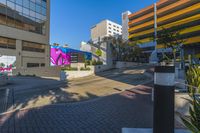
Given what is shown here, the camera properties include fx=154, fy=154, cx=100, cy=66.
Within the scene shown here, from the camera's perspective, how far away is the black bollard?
8.69 feet

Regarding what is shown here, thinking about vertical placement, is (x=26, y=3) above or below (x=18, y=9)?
above

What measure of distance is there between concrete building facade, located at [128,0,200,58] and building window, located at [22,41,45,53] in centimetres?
2401

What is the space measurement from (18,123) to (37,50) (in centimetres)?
3185

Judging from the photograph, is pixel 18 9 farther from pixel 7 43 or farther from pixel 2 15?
pixel 7 43

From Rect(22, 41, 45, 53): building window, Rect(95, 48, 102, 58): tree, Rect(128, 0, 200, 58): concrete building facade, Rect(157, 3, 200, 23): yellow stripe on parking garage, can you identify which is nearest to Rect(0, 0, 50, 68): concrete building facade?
Rect(22, 41, 45, 53): building window

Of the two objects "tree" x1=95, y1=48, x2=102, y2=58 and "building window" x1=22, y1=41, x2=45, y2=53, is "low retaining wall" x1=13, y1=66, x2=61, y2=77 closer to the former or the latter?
"building window" x1=22, y1=41, x2=45, y2=53

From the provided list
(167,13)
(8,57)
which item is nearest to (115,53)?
(8,57)

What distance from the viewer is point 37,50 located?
33781 millimetres

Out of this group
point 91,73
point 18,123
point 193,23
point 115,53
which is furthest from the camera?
point 193,23

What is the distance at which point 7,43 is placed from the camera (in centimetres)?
2761

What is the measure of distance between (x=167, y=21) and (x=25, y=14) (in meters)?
41.0

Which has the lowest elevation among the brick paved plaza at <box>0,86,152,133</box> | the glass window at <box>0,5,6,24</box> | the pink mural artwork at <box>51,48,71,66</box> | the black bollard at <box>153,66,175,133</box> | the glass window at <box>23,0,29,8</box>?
the brick paved plaza at <box>0,86,152,133</box>

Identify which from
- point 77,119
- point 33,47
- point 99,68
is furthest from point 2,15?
point 77,119

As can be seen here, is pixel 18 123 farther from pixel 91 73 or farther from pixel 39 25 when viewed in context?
pixel 39 25
